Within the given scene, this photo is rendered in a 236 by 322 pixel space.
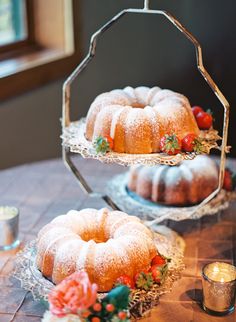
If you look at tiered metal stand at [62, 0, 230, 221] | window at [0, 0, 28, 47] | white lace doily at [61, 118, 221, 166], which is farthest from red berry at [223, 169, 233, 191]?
window at [0, 0, 28, 47]

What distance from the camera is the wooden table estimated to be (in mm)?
1269

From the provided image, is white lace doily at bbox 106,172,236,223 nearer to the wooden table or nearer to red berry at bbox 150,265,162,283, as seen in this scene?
the wooden table

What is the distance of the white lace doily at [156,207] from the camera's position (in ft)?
5.23

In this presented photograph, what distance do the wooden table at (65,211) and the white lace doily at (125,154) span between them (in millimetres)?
303

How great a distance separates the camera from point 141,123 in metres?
1.39

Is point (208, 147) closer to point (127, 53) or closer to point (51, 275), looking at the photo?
point (51, 275)

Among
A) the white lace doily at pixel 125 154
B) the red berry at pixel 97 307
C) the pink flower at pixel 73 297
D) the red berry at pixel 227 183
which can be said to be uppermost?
the white lace doily at pixel 125 154

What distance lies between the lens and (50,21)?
2.88 metres

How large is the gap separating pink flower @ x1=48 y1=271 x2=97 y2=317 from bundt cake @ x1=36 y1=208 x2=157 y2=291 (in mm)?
184

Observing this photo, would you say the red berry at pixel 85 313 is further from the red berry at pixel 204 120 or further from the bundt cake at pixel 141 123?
the red berry at pixel 204 120

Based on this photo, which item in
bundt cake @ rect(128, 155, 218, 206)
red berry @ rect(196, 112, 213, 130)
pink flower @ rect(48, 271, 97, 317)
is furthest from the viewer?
bundt cake @ rect(128, 155, 218, 206)

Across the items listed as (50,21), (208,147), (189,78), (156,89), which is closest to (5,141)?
(50,21)

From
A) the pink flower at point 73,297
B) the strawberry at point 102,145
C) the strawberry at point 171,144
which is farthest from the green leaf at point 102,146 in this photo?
the pink flower at point 73,297

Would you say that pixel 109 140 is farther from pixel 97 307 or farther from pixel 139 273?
pixel 97 307
